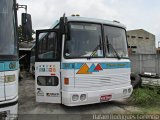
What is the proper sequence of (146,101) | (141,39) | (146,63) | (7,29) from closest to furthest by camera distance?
(7,29) → (146,101) → (146,63) → (141,39)

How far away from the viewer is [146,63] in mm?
11078

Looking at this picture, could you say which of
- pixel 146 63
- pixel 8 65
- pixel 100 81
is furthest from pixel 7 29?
pixel 146 63

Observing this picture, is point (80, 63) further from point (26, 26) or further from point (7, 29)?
point (7, 29)

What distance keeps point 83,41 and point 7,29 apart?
243 cm

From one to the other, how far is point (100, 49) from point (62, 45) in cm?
109

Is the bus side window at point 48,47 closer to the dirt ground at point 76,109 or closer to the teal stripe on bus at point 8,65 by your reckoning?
the dirt ground at point 76,109

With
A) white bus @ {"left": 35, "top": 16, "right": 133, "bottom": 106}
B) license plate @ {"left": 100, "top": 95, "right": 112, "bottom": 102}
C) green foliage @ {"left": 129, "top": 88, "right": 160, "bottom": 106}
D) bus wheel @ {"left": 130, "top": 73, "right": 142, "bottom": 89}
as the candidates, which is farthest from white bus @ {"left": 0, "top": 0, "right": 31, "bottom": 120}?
bus wheel @ {"left": 130, "top": 73, "right": 142, "bottom": 89}

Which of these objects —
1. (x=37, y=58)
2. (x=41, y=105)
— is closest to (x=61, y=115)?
(x=41, y=105)

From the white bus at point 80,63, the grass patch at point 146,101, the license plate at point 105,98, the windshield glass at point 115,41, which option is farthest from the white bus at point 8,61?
the grass patch at point 146,101

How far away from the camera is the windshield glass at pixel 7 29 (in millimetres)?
3908

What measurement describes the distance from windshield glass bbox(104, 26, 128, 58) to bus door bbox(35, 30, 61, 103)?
1472 millimetres

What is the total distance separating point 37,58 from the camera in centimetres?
648

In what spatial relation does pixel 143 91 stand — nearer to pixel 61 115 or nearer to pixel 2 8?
pixel 61 115

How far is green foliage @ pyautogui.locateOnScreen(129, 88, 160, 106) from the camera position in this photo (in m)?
6.85
